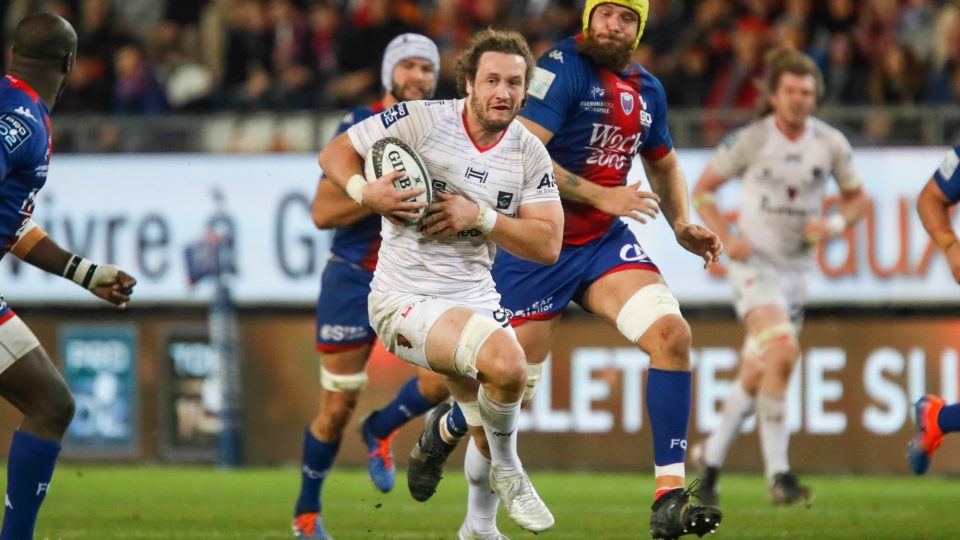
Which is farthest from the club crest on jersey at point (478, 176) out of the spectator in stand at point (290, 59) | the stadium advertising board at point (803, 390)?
the spectator in stand at point (290, 59)

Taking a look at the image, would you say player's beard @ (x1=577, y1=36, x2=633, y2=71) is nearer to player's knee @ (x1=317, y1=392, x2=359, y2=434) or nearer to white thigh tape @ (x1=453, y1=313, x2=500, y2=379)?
white thigh tape @ (x1=453, y1=313, x2=500, y2=379)

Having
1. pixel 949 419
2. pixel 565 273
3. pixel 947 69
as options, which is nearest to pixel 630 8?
pixel 565 273

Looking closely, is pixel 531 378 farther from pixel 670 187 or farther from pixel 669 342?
pixel 670 187

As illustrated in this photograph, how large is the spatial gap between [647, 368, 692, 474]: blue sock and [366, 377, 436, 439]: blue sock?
2328mm

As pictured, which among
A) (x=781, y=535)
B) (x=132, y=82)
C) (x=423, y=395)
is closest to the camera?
(x=781, y=535)

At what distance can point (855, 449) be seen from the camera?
14.3 m

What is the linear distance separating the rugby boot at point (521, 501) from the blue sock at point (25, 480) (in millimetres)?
1996

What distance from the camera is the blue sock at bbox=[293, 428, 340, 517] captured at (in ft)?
30.4

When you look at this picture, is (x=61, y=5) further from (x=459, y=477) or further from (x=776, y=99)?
(x=776, y=99)

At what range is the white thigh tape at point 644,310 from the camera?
25.6 feet

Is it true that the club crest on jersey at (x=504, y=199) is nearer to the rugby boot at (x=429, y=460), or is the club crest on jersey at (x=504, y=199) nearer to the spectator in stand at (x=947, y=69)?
the rugby boot at (x=429, y=460)

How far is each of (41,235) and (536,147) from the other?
2.33 m

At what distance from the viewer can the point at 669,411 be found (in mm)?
7785

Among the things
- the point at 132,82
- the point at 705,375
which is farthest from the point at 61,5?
the point at 705,375
